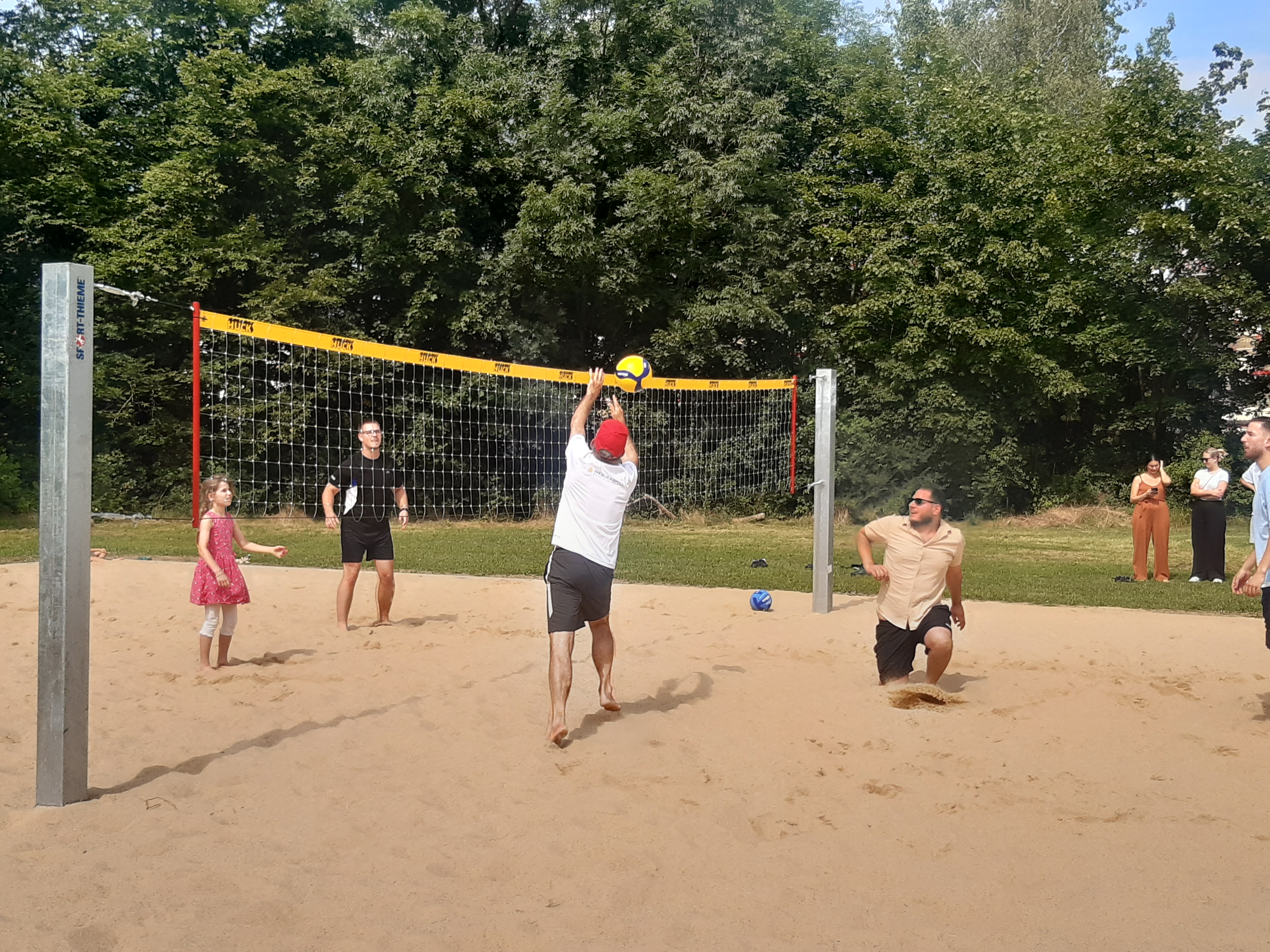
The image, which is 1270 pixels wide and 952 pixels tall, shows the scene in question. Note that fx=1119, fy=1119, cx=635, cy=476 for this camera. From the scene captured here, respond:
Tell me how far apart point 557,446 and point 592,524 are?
15.1 m

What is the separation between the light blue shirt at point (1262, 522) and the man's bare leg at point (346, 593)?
17.7 feet

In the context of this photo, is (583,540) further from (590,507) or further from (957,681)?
(957,681)

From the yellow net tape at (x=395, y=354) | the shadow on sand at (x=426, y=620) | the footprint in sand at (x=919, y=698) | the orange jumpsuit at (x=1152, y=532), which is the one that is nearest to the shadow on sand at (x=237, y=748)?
the shadow on sand at (x=426, y=620)

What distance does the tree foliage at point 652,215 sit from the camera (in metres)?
21.0

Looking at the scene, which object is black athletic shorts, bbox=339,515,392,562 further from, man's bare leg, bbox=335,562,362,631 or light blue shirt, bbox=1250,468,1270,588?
light blue shirt, bbox=1250,468,1270,588

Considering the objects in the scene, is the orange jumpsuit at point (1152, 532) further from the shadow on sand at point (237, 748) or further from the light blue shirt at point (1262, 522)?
the shadow on sand at point (237, 748)

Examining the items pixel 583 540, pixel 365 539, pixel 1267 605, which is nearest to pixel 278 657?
pixel 365 539

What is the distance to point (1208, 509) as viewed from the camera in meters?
11.5

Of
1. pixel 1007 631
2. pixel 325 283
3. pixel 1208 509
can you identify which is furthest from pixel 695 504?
pixel 1007 631

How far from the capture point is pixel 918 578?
592 cm

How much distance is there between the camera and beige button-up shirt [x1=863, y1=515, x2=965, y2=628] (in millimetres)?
5918

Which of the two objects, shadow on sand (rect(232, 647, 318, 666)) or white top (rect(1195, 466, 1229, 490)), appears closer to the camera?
shadow on sand (rect(232, 647, 318, 666))

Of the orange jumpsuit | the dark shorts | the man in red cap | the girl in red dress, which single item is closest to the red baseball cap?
the man in red cap

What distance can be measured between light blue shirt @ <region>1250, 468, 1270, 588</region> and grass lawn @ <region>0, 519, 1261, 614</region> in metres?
4.19
